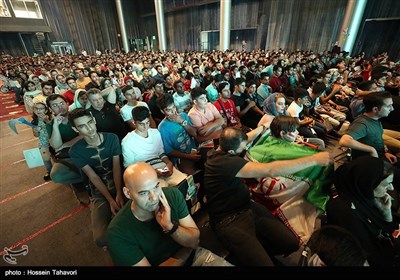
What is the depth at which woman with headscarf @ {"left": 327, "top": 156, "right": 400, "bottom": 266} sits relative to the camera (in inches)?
68.3

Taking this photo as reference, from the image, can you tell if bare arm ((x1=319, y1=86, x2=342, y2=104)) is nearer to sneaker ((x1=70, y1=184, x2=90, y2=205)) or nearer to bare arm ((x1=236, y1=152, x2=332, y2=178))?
bare arm ((x1=236, y1=152, x2=332, y2=178))

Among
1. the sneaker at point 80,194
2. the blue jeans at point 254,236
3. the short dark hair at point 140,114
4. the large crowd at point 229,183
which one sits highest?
the short dark hair at point 140,114

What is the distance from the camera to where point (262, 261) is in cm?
161

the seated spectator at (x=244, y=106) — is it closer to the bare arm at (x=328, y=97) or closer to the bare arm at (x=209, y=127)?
the bare arm at (x=209, y=127)

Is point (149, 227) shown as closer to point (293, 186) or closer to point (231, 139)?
point (231, 139)

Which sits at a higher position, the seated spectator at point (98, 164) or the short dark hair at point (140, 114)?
the short dark hair at point (140, 114)

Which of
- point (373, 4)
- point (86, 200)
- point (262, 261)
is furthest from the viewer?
point (373, 4)

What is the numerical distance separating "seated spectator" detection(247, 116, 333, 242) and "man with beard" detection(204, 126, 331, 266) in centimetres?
22

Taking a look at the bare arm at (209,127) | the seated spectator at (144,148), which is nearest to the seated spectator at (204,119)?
the bare arm at (209,127)

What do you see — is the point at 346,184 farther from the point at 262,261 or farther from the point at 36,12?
the point at 36,12

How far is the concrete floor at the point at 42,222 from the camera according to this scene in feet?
7.40

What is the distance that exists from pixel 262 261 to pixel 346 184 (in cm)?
112

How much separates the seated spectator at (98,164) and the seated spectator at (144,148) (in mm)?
130

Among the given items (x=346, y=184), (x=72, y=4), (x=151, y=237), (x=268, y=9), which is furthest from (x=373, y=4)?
(x=72, y=4)
